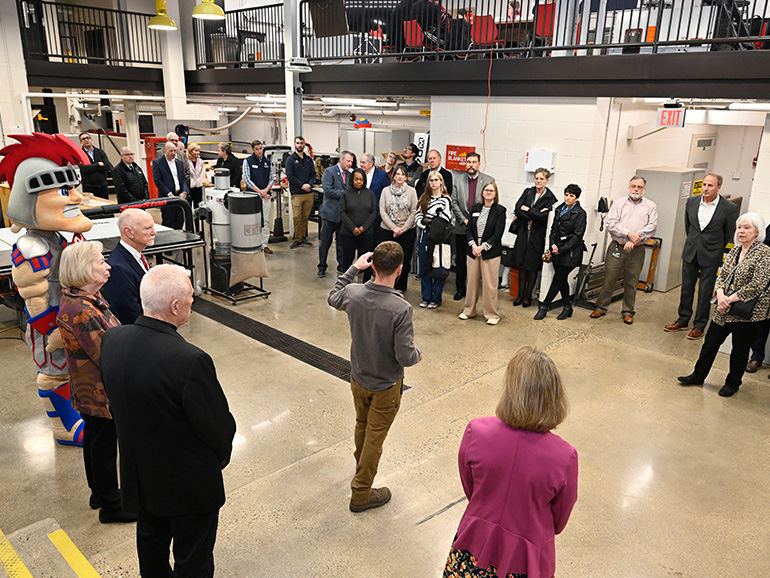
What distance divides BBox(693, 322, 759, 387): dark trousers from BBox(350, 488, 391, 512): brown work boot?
3.19 meters

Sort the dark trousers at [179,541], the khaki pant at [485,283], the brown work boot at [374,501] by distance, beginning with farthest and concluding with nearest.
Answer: the khaki pant at [485,283] → the brown work boot at [374,501] → the dark trousers at [179,541]

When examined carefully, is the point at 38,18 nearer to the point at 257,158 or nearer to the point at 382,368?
the point at 257,158

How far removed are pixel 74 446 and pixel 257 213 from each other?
133 inches

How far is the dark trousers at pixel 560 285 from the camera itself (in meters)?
6.82

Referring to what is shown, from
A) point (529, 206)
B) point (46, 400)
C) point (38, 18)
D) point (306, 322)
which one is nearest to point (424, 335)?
point (306, 322)

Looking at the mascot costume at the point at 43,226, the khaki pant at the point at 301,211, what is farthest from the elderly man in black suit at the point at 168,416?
the khaki pant at the point at 301,211

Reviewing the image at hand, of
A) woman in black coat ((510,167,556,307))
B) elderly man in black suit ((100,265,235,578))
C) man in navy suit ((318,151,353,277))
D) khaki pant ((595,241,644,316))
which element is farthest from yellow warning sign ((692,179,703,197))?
elderly man in black suit ((100,265,235,578))

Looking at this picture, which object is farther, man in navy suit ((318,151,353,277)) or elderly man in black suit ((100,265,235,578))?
man in navy suit ((318,151,353,277))

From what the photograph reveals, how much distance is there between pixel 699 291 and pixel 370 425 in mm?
4733

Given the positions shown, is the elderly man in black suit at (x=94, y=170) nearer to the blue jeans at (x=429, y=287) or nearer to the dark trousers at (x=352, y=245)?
the dark trousers at (x=352, y=245)

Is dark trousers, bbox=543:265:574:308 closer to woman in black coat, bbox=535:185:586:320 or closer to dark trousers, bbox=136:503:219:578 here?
woman in black coat, bbox=535:185:586:320

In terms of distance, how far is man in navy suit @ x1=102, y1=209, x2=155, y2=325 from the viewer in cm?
352

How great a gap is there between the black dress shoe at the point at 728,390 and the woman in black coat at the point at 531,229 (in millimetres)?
2508

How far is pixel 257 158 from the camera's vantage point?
925 cm
